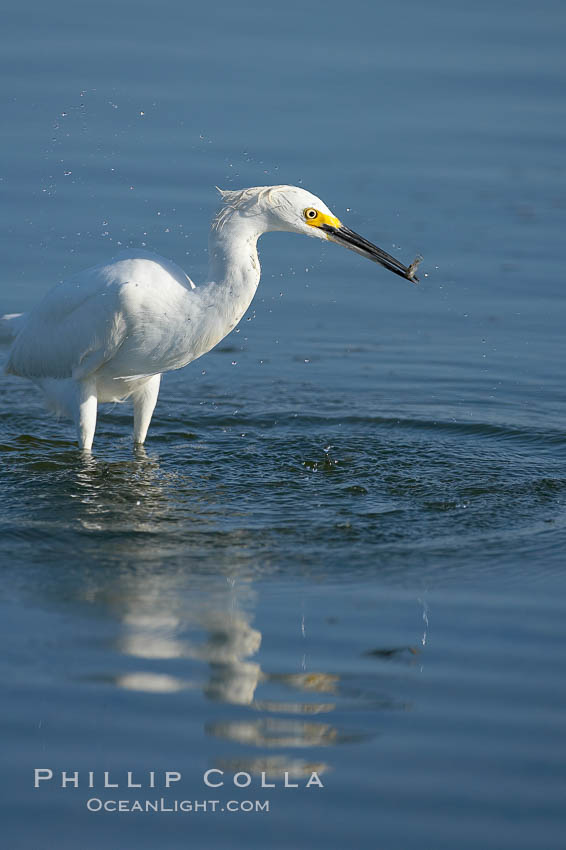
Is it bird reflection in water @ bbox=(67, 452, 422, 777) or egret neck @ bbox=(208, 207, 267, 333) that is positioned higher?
egret neck @ bbox=(208, 207, 267, 333)

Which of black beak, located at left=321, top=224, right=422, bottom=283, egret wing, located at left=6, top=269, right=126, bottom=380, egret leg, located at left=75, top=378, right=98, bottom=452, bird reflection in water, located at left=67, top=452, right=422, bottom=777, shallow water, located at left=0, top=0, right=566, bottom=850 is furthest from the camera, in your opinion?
egret leg, located at left=75, top=378, right=98, bottom=452

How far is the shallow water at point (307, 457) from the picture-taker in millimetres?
4516

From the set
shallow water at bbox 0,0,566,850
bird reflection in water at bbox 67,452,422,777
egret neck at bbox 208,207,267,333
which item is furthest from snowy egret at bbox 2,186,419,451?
bird reflection in water at bbox 67,452,422,777

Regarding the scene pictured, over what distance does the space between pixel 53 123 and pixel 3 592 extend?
8479mm

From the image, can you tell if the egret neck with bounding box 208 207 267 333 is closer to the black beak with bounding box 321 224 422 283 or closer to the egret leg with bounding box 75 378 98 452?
the black beak with bounding box 321 224 422 283

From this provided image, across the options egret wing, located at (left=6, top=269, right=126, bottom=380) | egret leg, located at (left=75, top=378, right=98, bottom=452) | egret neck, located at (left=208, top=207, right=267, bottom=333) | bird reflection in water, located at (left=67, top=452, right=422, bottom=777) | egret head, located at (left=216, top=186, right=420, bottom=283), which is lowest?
bird reflection in water, located at (left=67, top=452, right=422, bottom=777)

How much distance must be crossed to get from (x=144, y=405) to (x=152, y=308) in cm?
106

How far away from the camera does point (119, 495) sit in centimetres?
766

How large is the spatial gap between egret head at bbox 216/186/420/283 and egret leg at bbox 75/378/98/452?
1.55 meters

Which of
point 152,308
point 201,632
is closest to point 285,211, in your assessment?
point 152,308

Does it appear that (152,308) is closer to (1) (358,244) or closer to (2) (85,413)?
(2) (85,413)

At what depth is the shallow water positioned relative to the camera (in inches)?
178

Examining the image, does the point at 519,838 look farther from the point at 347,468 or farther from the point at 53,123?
the point at 53,123

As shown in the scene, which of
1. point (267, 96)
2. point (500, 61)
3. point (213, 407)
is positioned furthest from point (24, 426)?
point (500, 61)
